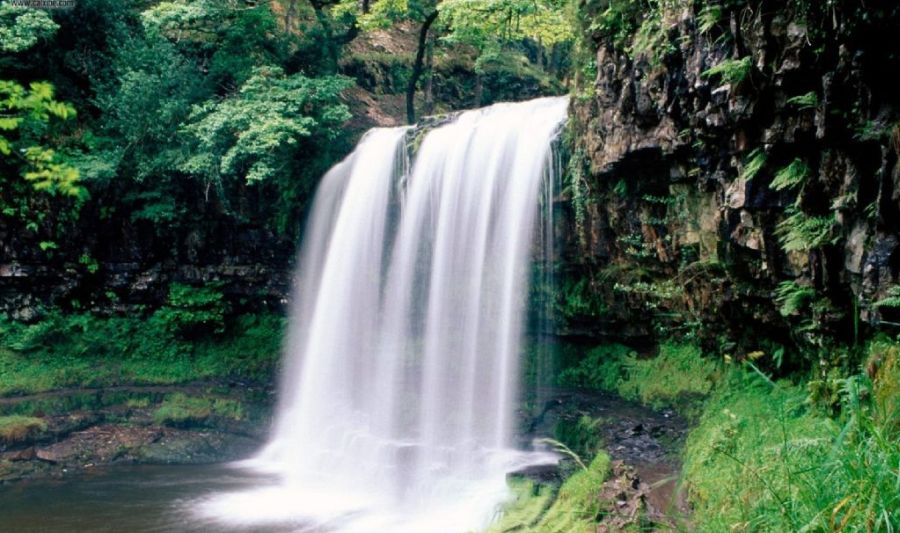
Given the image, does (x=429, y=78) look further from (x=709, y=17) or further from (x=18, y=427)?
(x=709, y=17)

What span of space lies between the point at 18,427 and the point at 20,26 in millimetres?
7530

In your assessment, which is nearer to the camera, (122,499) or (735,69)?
(735,69)

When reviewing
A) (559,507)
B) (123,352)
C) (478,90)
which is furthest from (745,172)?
(478,90)

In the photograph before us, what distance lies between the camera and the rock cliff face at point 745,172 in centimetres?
471

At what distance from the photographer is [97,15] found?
14797 mm

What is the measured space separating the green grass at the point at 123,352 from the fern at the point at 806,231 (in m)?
11.7

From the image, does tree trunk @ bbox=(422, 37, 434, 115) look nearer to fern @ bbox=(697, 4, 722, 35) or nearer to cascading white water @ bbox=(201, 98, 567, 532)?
cascading white water @ bbox=(201, 98, 567, 532)

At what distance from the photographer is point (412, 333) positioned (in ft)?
40.6

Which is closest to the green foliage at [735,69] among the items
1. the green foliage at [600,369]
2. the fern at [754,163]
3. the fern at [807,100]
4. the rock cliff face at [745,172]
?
the rock cliff face at [745,172]

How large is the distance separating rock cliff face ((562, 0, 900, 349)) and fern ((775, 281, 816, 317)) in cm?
2

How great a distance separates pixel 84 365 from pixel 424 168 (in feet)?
28.3

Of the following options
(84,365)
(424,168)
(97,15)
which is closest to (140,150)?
(97,15)

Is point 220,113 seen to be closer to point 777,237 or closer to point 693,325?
point 693,325

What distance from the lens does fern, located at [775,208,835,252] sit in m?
5.57
